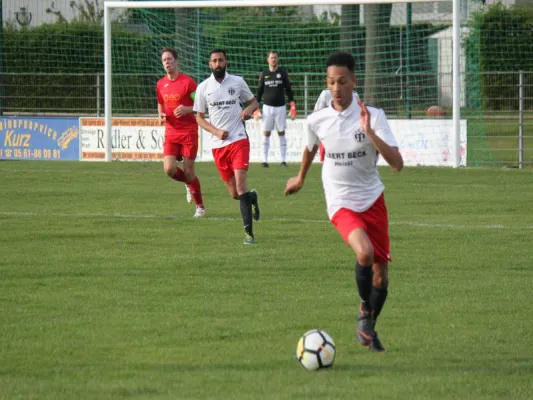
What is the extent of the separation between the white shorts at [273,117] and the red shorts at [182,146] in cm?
873

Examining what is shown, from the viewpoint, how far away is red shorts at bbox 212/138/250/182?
12531mm

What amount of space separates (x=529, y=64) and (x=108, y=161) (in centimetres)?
1314

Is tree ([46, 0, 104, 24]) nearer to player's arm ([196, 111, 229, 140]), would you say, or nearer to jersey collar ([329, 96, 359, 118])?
→ player's arm ([196, 111, 229, 140])

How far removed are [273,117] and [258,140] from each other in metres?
1.72

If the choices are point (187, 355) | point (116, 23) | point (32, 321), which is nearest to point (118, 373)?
point (187, 355)

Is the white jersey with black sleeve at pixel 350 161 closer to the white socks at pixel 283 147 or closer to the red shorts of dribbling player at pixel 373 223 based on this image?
the red shorts of dribbling player at pixel 373 223

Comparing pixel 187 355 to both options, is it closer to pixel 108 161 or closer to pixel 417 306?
pixel 417 306

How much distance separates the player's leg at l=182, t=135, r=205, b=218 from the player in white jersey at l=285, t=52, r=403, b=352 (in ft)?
24.5

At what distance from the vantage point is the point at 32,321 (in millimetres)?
7859

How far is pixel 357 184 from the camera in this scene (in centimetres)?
707

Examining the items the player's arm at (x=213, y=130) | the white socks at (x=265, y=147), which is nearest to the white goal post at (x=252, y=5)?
the white socks at (x=265, y=147)

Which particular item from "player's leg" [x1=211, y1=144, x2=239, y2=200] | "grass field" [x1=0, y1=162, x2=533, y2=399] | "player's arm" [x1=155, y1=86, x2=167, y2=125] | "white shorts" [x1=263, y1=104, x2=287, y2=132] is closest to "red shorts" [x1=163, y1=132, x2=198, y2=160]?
"player's arm" [x1=155, y1=86, x2=167, y2=125]

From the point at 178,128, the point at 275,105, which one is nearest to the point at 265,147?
the point at 275,105

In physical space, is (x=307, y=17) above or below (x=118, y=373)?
above
